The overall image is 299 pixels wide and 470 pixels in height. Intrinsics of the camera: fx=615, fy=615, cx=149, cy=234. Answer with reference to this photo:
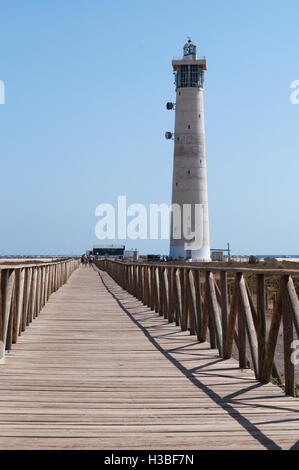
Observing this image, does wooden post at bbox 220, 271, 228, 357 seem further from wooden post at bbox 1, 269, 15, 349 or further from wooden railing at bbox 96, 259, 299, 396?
wooden post at bbox 1, 269, 15, 349

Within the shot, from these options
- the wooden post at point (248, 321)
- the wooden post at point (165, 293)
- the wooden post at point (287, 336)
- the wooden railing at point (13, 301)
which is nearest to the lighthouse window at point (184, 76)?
the wooden post at point (165, 293)

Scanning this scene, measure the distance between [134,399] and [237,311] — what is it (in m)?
2.77

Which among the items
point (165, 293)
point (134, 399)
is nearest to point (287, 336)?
point (134, 399)

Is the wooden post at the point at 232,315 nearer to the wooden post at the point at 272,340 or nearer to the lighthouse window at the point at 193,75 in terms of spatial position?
the wooden post at the point at 272,340

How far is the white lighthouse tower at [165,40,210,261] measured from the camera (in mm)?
60781

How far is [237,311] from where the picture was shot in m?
7.90

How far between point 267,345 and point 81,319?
730 centimetres

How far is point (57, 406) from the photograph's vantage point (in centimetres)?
517

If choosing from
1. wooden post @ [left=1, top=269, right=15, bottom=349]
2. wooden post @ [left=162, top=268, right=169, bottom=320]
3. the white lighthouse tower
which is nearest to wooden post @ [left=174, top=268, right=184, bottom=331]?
wooden post @ [left=162, top=268, right=169, bottom=320]

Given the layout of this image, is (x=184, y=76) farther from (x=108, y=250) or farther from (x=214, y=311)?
(x=214, y=311)

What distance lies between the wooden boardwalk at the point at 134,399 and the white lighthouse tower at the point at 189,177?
169 feet

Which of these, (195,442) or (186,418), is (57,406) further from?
Answer: (195,442)

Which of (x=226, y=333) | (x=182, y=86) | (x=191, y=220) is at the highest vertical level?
(x=182, y=86)
